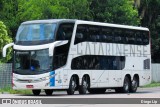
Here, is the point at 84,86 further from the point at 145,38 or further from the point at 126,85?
the point at 145,38

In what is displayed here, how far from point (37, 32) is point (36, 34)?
0.13m

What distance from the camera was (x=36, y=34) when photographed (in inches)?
1205

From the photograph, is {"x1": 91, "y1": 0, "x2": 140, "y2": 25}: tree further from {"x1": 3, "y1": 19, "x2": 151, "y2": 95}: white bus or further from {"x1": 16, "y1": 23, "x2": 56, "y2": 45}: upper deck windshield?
{"x1": 16, "y1": 23, "x2": 56, "y2": 45}: upper deck windshield

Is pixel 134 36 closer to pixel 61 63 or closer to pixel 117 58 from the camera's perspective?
pixel 117 58

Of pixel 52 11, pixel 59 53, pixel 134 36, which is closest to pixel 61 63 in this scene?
pixel 59 53

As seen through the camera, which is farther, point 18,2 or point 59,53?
point 18,2

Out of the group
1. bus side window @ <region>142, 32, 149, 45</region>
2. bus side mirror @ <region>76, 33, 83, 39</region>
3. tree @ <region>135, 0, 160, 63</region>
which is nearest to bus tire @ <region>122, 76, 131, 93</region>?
bus side window @ <region>142, 32, 149, 45</region>

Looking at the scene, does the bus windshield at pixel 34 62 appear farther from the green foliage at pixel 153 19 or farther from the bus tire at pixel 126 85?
the green foliage at pixel 153 19

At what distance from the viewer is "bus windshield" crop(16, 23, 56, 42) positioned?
99.9 ft

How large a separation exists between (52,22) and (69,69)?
8.86 feet

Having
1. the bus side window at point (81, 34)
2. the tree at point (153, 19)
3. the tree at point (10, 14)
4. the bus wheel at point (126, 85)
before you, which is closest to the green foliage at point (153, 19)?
the tree at point (153, 19)

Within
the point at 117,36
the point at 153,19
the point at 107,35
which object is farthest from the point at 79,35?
the point at 153,19

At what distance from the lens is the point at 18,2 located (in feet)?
198

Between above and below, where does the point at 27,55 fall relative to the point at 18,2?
below
